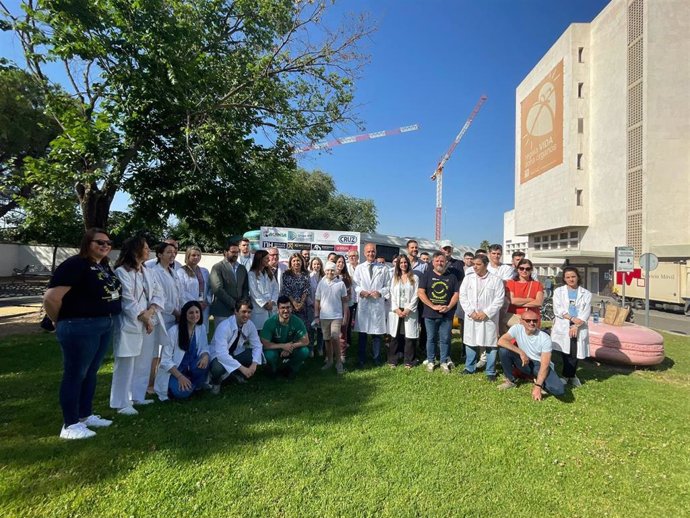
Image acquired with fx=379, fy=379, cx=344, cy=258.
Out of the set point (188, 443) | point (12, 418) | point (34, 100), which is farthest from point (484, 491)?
point (34, 100)

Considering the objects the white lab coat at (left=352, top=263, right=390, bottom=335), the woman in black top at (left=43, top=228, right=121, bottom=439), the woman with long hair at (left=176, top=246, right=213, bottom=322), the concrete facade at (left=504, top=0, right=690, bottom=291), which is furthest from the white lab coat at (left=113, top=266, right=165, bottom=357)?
the concrete facade at (left=504, top=0, right=690, bottom=291)

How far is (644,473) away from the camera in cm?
318

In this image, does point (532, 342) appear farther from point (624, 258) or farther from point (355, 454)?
point (624, 258)

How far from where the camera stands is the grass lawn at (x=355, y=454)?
2705 mm

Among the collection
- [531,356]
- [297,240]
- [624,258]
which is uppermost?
[297,240]

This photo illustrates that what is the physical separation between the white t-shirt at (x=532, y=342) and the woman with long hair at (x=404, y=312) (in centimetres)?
148

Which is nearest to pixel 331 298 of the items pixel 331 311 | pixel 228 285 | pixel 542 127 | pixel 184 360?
pixel 331 311

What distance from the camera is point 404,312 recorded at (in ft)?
19.5

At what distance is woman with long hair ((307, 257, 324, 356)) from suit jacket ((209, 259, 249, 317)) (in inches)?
42.9

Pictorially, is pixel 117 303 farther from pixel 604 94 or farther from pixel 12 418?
pixel 604 94

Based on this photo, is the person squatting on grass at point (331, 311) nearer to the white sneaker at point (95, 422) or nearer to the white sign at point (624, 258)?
the white sneaker at point (95, 422)

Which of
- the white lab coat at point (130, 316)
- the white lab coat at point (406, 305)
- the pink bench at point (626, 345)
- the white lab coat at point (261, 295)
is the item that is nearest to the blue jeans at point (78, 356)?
the white lab coat at point (130, 316)

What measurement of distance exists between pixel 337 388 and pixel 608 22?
139 feet

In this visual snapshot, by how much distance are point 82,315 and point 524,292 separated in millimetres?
5628
